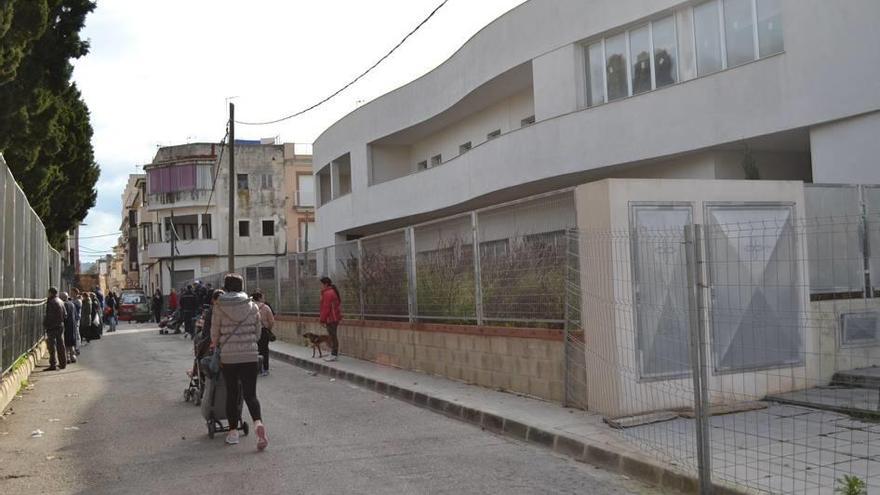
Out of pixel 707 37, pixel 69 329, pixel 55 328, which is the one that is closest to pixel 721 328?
pixel 707 37

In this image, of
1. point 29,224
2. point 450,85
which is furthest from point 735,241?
point 450,85

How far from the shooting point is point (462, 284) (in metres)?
12.1

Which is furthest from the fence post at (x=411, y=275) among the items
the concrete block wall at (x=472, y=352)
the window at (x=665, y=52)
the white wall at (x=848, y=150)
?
the white wall at (x=848, y=150)

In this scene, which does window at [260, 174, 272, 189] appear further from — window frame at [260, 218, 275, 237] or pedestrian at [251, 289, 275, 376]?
pedestrian at [251, 289, 275, 376]

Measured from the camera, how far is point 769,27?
14.1 metres

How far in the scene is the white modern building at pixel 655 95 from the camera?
12.8 metres

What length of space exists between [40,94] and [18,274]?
6571 millimetres

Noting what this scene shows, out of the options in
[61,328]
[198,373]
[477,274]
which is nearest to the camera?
[198,373]

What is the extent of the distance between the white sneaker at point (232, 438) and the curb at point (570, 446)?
2.77 meters

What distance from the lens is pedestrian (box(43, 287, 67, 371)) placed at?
1564 cm

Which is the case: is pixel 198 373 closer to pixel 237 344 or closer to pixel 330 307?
pixel 237 344

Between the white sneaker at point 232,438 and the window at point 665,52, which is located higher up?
the window at point 665,52

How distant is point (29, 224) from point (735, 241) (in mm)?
12673

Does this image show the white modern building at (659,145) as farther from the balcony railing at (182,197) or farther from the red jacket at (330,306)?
the balcony railing at (182,197)
